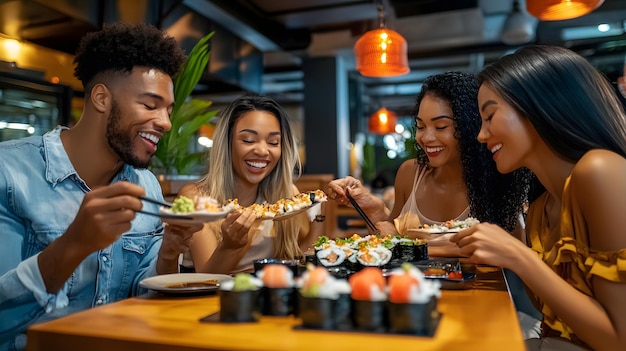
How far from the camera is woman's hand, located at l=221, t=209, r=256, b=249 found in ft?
5.85

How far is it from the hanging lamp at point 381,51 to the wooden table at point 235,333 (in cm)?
391

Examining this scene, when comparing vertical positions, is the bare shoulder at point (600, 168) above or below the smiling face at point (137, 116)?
below

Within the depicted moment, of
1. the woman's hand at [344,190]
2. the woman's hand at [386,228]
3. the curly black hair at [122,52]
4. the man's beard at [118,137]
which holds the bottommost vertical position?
the woman's hand at [386,228]

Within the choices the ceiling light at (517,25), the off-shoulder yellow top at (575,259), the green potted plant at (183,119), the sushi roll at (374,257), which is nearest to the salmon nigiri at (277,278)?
the sushi roll at (374,257)

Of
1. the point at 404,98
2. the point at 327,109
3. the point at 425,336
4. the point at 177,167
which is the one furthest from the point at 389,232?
the point at 404,98

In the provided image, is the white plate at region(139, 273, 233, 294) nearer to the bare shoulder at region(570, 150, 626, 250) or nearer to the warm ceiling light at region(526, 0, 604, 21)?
the bare shoulder at region(570, 150, 626, 250)

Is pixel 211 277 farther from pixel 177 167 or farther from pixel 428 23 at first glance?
pixel 428 23

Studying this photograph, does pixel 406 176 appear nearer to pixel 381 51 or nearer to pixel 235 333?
pixel 235 333

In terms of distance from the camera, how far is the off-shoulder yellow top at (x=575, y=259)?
1.26 meters

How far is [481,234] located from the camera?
4.36 feet

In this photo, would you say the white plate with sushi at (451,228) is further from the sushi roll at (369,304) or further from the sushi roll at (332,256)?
the sushi roll at (369,304)

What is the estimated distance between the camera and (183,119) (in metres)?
3.58

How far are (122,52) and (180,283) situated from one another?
34.0 inches

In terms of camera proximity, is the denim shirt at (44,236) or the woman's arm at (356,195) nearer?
the denim shirt at (44,236)
